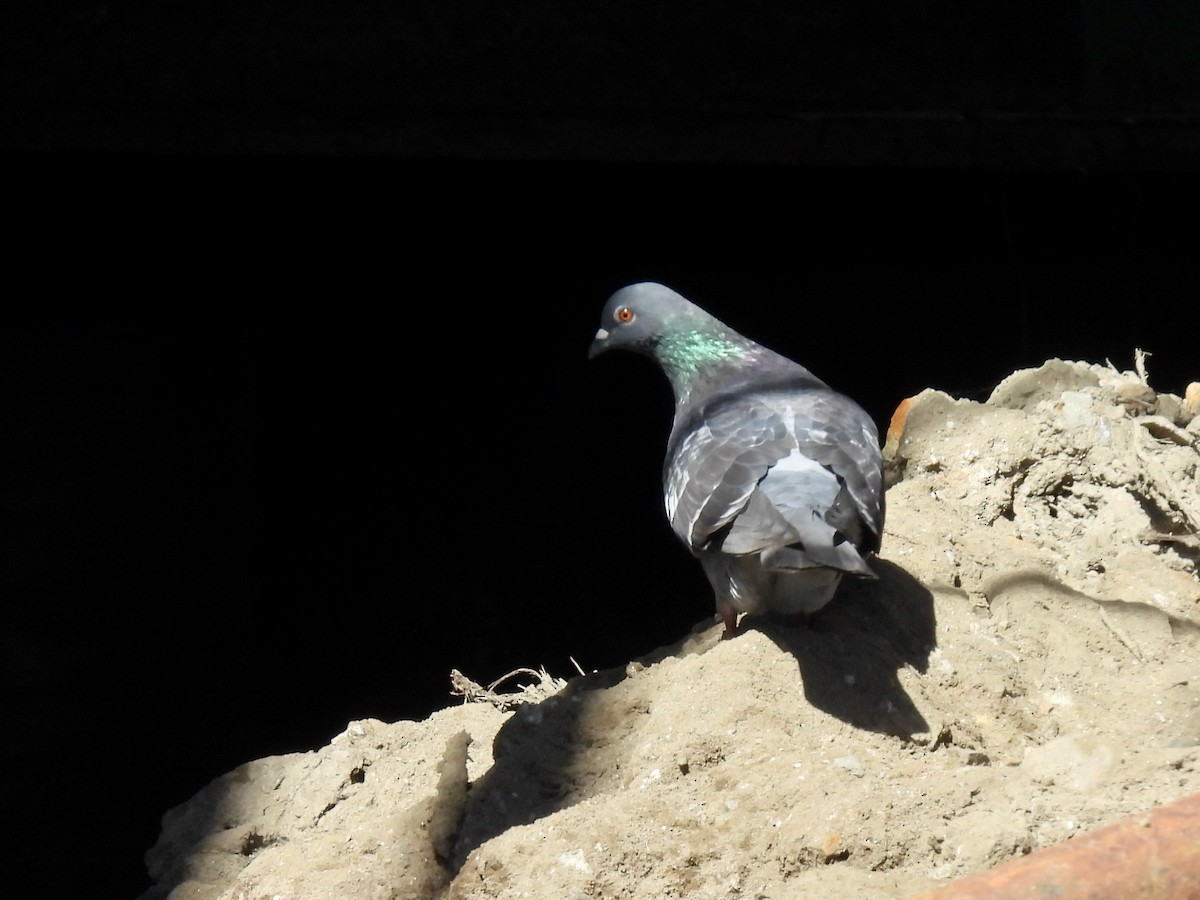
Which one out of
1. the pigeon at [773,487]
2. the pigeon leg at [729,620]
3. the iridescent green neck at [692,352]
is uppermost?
the iridescent green neck at [692,352]

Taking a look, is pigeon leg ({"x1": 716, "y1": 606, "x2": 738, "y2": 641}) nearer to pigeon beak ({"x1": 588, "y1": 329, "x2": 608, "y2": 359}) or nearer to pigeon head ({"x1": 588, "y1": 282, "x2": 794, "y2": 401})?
pigeon head ({"x1": 588, "y1": 282, "x2": 794, "y2": 401})

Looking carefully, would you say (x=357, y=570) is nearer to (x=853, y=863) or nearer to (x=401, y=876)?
(x=401, y=876)

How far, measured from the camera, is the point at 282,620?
738 centimetres

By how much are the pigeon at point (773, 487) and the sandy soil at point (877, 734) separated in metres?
0.19

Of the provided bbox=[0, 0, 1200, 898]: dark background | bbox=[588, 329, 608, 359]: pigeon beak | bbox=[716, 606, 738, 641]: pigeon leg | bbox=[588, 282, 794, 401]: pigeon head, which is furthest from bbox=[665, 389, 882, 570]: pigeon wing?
bbox=[0, 0, 1200, 898]: dark background

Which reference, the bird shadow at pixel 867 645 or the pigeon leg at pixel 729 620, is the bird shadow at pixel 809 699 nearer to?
the bird shadow at pixel 867 645

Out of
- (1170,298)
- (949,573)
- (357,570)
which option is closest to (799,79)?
(1170,298)

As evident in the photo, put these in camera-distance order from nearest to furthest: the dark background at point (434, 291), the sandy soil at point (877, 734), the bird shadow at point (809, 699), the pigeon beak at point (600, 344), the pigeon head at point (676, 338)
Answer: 1. the sandy soil at point (877, 734)
2. the bird shadow at point (809, 699)
3. the pigeon head at point (676, 338)
4. the pigeon beak at point (600, 344)
5. the dark background at point (434, 291)

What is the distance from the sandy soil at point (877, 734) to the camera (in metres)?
2.30

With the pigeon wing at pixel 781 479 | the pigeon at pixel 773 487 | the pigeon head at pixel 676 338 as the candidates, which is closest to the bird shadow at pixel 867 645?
the pigeon at pixel 773 487

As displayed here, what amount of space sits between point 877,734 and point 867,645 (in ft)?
1.20

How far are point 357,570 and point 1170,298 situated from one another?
495cm

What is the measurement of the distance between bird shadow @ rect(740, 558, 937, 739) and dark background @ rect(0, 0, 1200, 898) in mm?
3049

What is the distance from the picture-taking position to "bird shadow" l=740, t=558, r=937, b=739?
2812 millimetres
